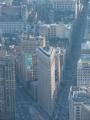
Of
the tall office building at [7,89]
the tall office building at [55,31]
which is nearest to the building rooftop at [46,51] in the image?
the tall office building at [7,89]

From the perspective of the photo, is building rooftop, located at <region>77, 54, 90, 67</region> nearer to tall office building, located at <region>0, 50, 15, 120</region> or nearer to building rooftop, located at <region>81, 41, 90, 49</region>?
building rooftop, located at <region>81, 41, 90, 49</region>

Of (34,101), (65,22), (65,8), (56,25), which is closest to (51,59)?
(34,101)

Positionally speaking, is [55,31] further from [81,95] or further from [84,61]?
[81,95]

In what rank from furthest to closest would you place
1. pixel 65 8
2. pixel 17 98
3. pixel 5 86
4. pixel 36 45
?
pixel 65 8, pixel 36 45, pixel 17 98, pixel 5 86

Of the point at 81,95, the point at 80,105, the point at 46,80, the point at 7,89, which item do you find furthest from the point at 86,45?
the point at 80,105

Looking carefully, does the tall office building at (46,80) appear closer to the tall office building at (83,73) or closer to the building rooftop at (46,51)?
the building rooftop at (46,51)

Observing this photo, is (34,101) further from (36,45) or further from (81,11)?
(81,11)
